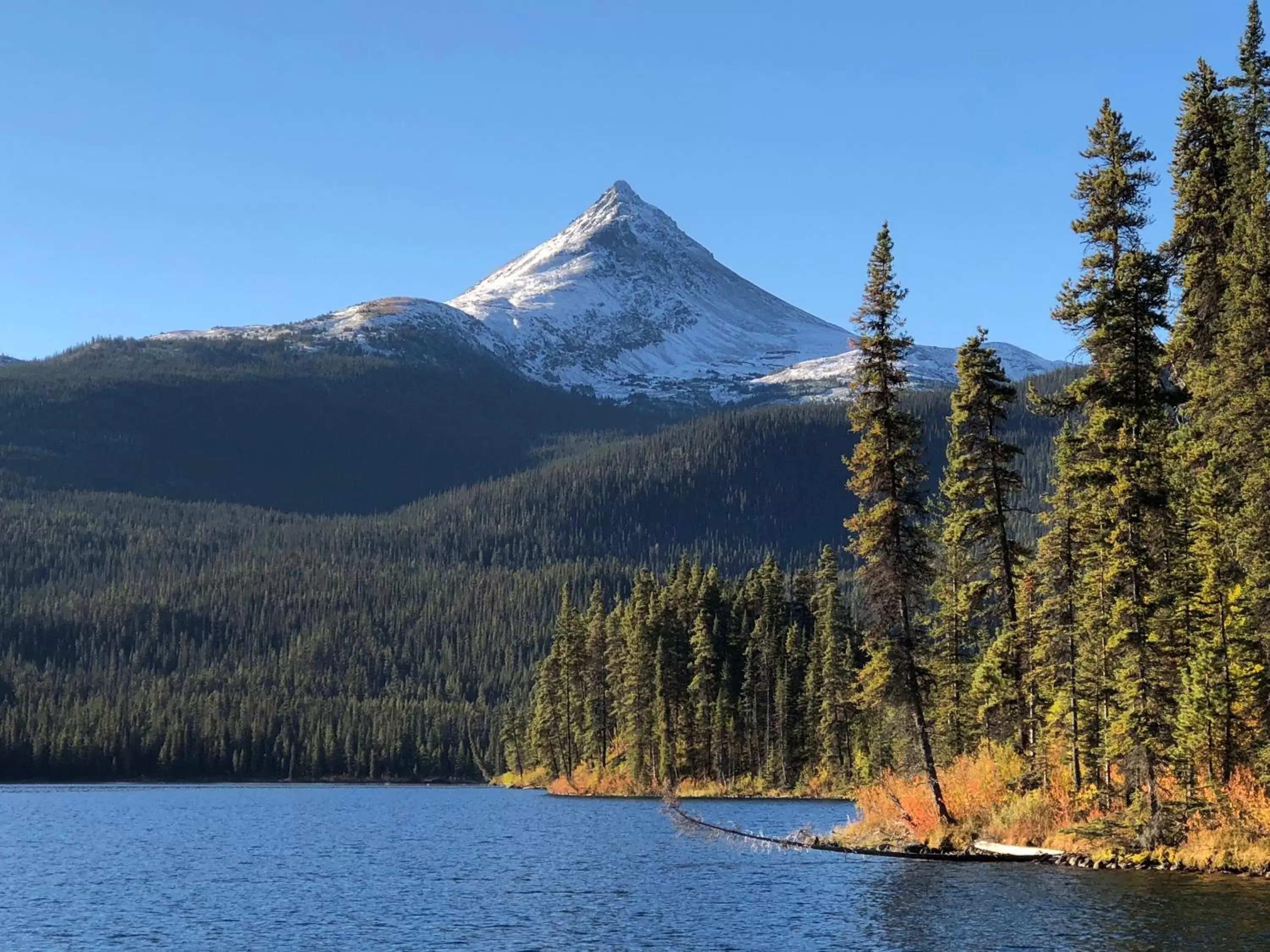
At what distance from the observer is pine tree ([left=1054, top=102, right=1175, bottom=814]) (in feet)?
162

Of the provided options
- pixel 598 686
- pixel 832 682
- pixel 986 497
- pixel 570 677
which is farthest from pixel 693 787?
pixel 986 497

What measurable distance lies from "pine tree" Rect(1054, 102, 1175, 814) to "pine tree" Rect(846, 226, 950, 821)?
6576mm

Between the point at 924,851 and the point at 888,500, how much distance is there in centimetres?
1349

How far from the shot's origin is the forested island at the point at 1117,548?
4931 cm

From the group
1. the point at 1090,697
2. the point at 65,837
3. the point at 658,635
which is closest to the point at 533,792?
the point at 658,635

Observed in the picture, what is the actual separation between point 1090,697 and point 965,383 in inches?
515

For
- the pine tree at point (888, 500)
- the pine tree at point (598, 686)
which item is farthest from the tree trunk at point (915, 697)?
the pine tree at point (598, 686)

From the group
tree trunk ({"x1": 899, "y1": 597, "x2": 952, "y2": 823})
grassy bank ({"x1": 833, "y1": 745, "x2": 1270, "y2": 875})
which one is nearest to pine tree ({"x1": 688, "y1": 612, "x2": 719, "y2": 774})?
grassy bank ({"x1": 833, "y1": 745, "x2": 1270, "y2": 875})

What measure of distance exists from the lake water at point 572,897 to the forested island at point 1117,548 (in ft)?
12.4

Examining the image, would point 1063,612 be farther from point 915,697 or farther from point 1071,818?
Answer: point 1071,818

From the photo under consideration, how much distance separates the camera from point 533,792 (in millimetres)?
148500

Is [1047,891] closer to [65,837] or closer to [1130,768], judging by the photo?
[1130,768]

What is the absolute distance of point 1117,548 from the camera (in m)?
50.5

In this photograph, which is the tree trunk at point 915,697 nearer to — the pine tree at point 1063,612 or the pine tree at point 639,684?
the pine tree at point 1063,612
